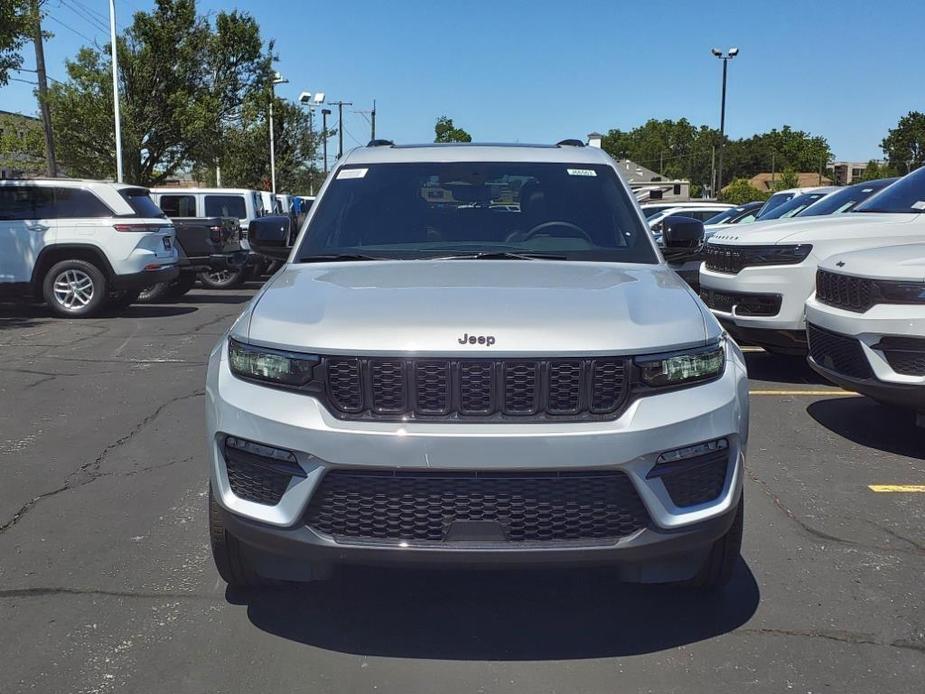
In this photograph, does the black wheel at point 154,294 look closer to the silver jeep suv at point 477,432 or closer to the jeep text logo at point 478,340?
the silver jeep suv at point 477,432

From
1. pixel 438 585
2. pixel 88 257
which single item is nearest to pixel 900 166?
pixel 88 257

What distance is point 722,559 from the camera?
11.3ft

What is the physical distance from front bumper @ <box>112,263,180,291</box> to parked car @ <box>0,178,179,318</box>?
14 mm

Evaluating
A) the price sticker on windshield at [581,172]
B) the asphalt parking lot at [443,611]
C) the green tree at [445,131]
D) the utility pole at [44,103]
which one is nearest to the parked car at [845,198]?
A: the asphalt parking lot at [443,611]

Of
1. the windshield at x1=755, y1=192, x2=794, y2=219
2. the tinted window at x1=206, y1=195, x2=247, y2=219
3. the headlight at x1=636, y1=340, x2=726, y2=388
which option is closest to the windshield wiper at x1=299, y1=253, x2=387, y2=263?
the headlight at x1=636, y1=340, x2=726, y2=388

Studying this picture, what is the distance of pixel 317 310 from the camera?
3150 mm

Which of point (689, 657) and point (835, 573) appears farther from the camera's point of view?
point (835, 573)

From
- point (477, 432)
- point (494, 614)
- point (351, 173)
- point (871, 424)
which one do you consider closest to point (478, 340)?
point (477, 432)

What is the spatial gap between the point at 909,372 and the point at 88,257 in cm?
1079

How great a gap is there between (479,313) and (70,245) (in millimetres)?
11104

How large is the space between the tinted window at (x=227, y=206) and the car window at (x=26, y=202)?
5804mm

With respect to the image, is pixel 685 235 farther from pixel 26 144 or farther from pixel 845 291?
pixel 26 144

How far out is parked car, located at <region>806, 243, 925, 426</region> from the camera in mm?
5414

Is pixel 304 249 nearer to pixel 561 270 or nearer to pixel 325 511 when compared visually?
pixel 561 270
